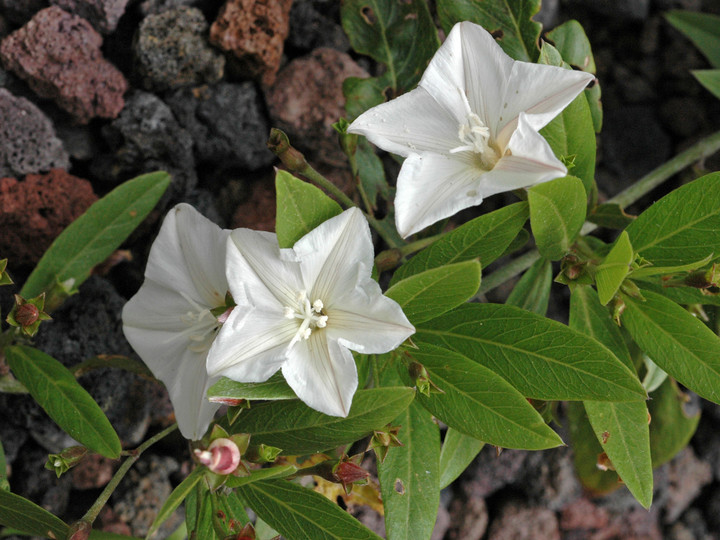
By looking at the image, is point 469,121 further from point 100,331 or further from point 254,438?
point 100,331

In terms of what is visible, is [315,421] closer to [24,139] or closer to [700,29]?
[24,139]

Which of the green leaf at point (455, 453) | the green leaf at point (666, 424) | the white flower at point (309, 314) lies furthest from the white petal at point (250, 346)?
the green leaf at point (666, 424)

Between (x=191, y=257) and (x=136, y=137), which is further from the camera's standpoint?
(x=136, y=137)

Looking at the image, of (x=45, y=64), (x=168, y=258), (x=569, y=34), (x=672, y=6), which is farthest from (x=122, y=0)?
(x=672, y=6)

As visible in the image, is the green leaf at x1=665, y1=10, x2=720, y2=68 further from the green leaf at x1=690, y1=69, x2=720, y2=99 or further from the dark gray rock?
the dark gray rock

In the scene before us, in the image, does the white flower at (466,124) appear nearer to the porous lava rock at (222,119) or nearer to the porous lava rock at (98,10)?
the porous lava rock at (222,119)

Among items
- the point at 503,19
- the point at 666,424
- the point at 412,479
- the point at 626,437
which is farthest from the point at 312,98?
the point at 666,424
